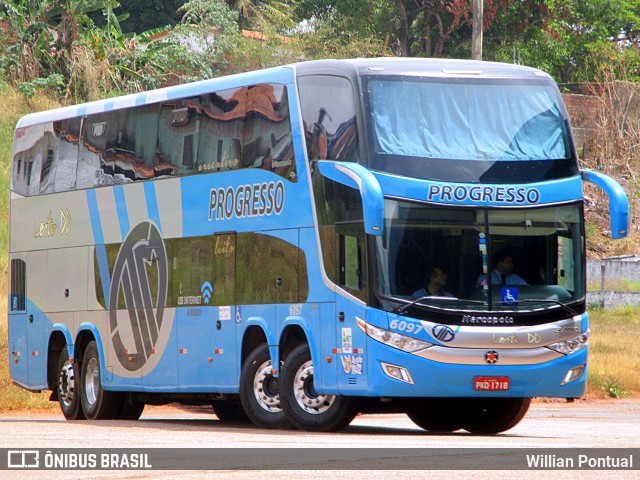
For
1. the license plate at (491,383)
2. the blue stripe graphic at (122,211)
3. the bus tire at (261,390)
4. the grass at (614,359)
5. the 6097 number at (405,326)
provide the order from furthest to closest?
the grass at (614,359) → the blue stripe graphic at (122,211) → the bus tire at (261,390) → the license plate at (491,383) → the 6097 number at (405,326)

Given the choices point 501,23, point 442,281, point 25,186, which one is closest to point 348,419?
point 442,281

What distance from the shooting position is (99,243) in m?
20.3

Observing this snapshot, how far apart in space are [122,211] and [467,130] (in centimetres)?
586

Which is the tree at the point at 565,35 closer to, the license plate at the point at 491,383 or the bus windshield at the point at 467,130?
the bus windshield at the point at 467,130

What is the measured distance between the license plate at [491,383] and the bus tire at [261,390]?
2681 millimetres

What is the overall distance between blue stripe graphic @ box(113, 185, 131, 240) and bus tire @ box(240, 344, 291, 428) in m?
3.36

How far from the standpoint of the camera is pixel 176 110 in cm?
1877

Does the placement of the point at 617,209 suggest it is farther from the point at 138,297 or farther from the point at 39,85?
the point at 39,85

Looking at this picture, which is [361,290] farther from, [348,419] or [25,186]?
[25,186]

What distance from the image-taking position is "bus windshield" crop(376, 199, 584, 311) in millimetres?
A: 15273

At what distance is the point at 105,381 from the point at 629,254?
2289 centimetres

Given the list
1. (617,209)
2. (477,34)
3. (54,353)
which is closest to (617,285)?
(477,34)

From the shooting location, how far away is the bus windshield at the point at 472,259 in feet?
50.1

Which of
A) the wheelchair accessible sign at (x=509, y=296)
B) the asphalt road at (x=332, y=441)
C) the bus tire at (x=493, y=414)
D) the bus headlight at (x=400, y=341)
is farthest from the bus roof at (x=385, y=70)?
the asphalt road at (x=332, y=441)
